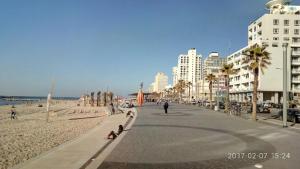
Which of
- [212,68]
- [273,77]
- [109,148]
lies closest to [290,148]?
[109,148]

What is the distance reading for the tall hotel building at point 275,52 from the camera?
82812 mm

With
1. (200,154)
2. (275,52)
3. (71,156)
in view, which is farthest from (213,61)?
(71,156)

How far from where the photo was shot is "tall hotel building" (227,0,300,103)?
82.8m

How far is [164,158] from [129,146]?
2998 millimetres

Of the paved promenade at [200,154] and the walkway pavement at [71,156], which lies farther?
the paved promenade at [200,154]

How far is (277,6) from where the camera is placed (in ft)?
329

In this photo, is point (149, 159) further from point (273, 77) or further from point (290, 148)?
point (273, 77)

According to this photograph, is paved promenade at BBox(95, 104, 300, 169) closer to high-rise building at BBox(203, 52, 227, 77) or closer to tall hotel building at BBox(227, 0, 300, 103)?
tall hotel building at BBox(227, 0, 300, 103)

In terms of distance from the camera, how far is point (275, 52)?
83250mm

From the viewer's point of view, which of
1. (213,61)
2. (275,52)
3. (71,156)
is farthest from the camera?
(213,61)

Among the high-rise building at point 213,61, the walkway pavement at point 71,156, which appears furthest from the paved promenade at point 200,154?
the high-rise building at point 213,61

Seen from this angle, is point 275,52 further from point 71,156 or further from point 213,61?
point 213,61

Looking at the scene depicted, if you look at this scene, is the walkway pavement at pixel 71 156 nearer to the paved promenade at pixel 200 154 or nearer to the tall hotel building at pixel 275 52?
the paved promenade at pixel 200 154

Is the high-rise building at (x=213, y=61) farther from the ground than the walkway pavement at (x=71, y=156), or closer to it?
farther from the ground
